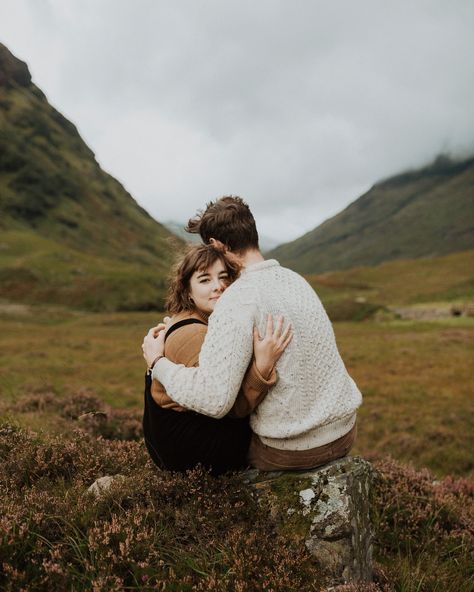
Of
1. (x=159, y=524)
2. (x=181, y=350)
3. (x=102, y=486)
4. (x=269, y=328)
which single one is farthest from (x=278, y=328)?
(x=102, y=486)

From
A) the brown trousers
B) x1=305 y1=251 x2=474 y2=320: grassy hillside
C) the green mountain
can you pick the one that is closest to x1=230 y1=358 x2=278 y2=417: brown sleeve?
the brown trousers

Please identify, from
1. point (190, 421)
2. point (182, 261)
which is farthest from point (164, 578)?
point (182, 261)

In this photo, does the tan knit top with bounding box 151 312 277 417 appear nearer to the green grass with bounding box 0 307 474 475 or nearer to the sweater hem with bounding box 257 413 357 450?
the sweater hem with bounding box 257 413 357 450

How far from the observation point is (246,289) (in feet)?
11.8

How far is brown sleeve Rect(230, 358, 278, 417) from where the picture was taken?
3.44 metres

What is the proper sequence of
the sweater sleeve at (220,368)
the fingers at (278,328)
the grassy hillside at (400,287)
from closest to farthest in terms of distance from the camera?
the sweater sleeve at (220,368)
the fingers at (278,328)
the grassy hillside at (400,287)

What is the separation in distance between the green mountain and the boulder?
126ft

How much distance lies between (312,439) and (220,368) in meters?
1.08

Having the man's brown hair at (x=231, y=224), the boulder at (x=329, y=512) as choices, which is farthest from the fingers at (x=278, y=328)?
the boulder at (x=329, y=512)

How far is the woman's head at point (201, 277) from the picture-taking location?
414 cm

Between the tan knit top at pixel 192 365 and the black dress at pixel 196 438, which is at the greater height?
the tan knit top at pixel 192 365

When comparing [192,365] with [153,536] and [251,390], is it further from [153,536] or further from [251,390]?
[153,536]

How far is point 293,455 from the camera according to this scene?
3.79 m

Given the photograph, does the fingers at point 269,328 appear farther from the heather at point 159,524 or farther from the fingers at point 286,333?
→ the heather at point 159,524
